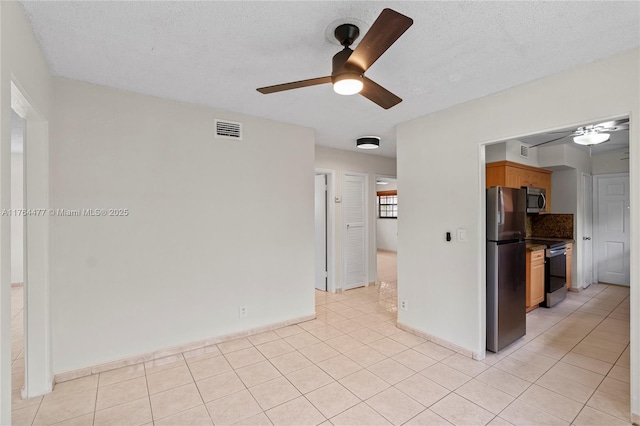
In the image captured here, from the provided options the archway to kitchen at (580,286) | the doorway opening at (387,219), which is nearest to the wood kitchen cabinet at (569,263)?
the archway to kitchen at (580,286)

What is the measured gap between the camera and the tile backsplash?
5050 mm

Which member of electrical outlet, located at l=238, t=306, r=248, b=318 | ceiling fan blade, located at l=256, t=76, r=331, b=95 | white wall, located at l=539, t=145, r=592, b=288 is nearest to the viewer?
ceiling fan blade, located at l=256, t=76, r=331, b=95

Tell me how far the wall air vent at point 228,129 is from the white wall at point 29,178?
1.33 meters

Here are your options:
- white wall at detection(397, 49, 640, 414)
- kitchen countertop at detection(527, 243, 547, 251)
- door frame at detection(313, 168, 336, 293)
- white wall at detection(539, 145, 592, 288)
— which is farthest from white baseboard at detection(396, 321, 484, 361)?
white wall at detection(539, 145, 592, 288)

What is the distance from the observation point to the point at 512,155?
411cm

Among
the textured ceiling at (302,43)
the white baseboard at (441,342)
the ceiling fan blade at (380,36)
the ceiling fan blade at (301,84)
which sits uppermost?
the textured ceiling at (302,43)

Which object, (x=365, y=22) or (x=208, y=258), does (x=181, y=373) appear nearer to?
(x=208, y=258)

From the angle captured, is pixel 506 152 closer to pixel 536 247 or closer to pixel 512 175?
pixel 512 175

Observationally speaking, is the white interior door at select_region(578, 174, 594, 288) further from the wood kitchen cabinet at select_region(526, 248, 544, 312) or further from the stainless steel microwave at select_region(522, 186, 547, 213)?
the wood kitchen cabinet at select_region(526, 248, 544, 312)

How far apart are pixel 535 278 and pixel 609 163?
10.1 feet

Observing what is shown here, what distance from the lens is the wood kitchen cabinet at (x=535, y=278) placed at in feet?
12.9

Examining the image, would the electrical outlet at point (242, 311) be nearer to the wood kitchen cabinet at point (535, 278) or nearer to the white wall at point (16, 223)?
the wood kitchen cabinet at point (535, 278)

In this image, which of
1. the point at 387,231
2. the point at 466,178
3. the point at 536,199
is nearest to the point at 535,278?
the point at 536,199

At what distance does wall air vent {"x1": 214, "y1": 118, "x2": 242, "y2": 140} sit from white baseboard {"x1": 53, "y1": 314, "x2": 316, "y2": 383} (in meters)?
2.15
